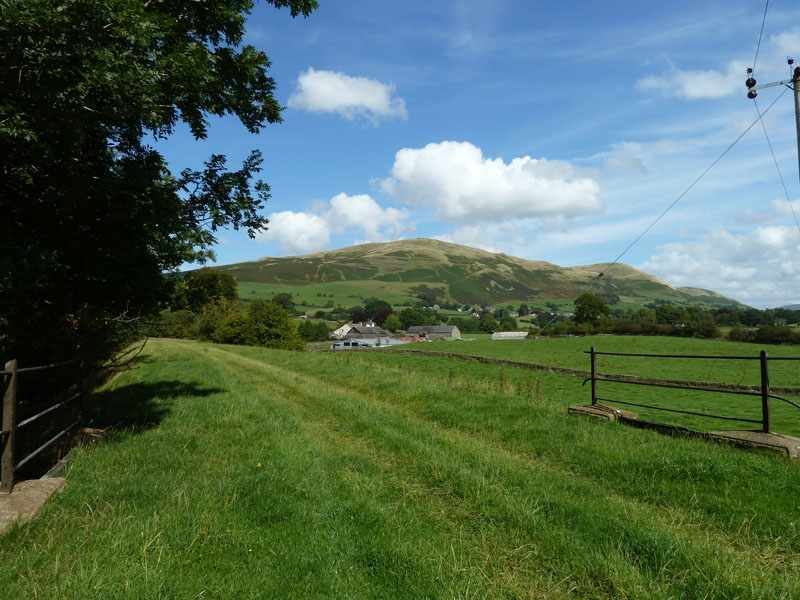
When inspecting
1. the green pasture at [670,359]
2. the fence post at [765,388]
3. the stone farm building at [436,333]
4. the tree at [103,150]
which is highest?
the tree at [103,150]

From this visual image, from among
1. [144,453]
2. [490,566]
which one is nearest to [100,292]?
[144,453]

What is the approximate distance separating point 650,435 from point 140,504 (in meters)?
8.96

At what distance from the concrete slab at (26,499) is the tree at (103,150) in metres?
2.84

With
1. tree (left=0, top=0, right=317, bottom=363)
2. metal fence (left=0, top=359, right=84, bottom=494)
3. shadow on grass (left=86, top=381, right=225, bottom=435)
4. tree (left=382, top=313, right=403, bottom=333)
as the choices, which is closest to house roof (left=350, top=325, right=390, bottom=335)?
tree (left=382, top=313, right=403, bottom=333)

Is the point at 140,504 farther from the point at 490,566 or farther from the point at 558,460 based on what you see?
the point at 558,460

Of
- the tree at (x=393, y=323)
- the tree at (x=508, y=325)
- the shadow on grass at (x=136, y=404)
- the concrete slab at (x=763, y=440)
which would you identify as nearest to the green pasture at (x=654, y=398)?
the concrete slab at (x=763, y=440)

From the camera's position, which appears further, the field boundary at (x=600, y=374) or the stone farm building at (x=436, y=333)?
the stone farm building at (x=436, y=333)

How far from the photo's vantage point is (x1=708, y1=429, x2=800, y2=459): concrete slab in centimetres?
687

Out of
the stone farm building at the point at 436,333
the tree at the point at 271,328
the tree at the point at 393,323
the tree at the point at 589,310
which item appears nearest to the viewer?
the tree at the point at 271,328

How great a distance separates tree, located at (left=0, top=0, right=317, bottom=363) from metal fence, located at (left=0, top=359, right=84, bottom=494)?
1202 mm

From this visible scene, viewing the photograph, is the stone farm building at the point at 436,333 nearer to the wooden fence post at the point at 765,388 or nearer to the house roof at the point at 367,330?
the house roof at the point at 367,330

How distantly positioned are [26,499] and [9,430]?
116 cm

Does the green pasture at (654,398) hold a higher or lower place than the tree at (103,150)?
lower

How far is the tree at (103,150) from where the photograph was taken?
5.63 m
